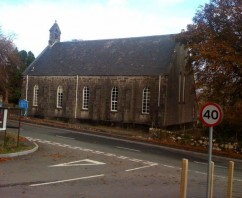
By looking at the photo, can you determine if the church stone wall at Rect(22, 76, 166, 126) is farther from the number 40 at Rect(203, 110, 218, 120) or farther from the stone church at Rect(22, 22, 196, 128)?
the number 40 at Rect(203, 110, 218, 120)

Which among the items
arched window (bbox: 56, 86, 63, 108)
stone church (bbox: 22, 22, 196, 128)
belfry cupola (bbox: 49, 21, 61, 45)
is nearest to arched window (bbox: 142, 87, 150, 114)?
stone church (bbox: 22, 22, 196, 128)

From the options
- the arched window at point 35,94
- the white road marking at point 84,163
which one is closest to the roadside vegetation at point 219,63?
the white road marking at point 84,163

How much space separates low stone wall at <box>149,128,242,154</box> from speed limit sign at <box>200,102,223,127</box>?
21329mm

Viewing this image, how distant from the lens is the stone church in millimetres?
41938

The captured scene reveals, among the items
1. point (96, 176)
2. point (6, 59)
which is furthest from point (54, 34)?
point (96, 176)

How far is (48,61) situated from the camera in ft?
174

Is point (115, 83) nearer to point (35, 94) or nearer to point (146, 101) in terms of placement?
point (146, 101)

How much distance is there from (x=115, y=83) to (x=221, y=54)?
1827 centimetres

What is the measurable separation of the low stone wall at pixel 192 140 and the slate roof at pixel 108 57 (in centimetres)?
896

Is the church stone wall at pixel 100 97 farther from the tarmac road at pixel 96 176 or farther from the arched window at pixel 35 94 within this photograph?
the tarmac road at pixel 96 176

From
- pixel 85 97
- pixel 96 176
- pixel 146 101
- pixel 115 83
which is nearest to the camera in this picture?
pixel 96 176

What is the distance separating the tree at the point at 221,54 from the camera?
28.0m

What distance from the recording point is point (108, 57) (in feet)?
157

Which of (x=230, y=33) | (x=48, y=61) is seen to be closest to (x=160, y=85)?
(x=230, y=33)
